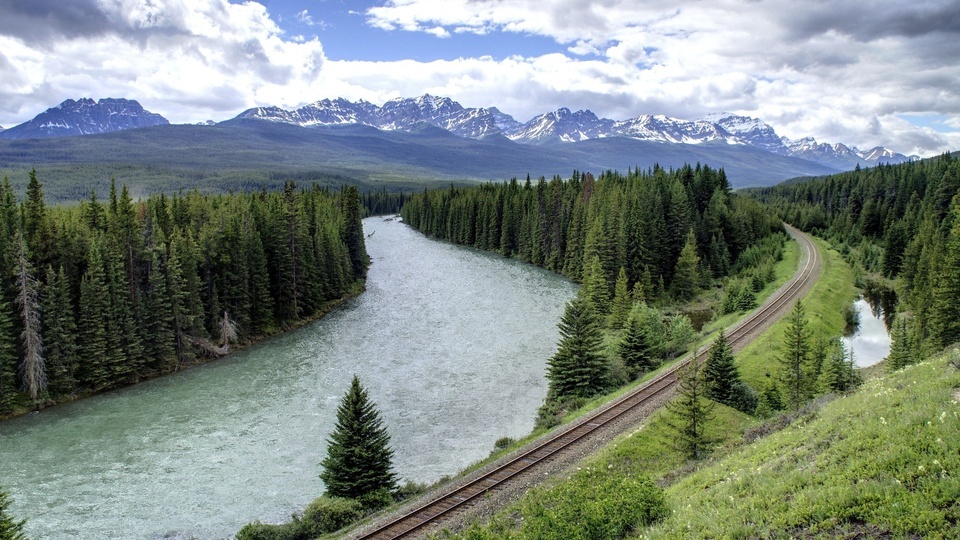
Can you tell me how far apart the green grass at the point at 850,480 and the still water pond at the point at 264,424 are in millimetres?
18554

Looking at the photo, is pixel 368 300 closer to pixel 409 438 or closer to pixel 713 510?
pixel 409 438

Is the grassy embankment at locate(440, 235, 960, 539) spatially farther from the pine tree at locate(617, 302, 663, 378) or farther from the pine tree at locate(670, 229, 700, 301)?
the pine tree at locate(670, 229, 700, 301)

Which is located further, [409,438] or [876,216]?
[876,216]

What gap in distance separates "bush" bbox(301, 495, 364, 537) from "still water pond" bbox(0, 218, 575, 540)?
3960 mm

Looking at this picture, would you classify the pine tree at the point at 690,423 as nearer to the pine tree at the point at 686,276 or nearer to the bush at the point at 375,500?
the bush at the point at 375,500

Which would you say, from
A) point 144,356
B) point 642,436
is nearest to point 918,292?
point 642,436

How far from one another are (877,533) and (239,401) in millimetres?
42047

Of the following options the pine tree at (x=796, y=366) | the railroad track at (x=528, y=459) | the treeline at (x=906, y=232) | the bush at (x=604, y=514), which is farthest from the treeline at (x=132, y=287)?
the treeline at (x=906, y=232)

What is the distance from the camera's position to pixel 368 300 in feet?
265

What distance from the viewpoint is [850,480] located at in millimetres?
14008

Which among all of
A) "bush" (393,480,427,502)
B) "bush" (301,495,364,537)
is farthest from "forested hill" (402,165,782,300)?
"bush" (301,495,364,537)

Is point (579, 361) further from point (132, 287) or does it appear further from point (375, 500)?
point (132, 287)

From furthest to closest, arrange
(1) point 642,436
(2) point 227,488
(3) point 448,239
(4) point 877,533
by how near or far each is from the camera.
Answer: (3) point 448,239
(2) point 227,488
(1) point 642,436
(4) point 877,533

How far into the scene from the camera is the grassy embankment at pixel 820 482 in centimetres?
1260
